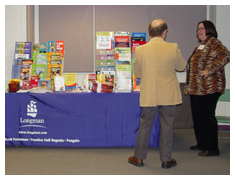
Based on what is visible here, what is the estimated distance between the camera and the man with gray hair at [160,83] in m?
2.09

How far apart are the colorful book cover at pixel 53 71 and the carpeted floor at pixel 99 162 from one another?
0.94 meters

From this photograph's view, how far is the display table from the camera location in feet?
8.97

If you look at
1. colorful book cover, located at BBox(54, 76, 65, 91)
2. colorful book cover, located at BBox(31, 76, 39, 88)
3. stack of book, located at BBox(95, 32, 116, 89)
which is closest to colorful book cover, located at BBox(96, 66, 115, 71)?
stack of book, located at BBox(95, 32, 116, 89)

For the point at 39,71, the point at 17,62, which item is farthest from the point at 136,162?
the point at 17,62

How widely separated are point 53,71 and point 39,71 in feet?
0.61

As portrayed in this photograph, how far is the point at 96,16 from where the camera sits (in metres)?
4.43

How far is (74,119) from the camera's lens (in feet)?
9.04

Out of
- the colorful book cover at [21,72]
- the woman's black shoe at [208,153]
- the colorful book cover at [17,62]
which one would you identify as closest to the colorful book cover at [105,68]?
the colorful book cover at [21,72]

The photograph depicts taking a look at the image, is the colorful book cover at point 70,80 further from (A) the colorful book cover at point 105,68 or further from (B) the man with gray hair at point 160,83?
(B) the man with gray hair at point 160,83

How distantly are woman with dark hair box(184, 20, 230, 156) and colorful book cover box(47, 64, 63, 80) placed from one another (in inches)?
66.6

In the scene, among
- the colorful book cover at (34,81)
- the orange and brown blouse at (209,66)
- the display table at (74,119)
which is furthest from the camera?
the colorful book cover at (34,81)

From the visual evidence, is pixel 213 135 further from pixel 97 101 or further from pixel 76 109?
pixel 76 109

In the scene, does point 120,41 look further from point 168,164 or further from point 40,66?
point 168,164

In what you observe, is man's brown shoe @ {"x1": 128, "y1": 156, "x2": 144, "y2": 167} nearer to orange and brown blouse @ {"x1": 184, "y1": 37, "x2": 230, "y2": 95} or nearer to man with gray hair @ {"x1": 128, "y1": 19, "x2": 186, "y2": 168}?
man with gray hair @ {"x1": 128, "y1": 19, "x2": 186, "y2": 168}
